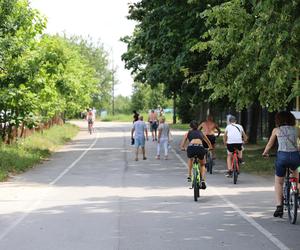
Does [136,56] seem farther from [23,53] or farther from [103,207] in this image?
[103,207]

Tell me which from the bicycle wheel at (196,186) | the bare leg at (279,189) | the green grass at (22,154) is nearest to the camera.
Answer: the bare leg at (279,189)

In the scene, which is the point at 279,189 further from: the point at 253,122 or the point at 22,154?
the point at 253,122

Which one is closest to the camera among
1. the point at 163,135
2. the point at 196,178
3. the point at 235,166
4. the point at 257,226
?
the point at 257,226

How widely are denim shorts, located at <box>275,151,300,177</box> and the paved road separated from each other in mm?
896

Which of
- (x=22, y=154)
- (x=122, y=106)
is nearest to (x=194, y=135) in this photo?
(x=22, y=154)

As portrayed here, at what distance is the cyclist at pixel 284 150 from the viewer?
34.6 feet

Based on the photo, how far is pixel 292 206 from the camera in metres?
10.5

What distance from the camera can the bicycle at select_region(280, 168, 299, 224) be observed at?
33.7 feet

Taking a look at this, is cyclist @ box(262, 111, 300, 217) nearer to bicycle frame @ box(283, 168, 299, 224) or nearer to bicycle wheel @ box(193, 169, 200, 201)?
bicycle frame @ box(283, 168, 299, 224)

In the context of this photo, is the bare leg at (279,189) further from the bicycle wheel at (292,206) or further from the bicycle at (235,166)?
the bicycle at (235,166)

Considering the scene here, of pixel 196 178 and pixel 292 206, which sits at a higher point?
pixel 196 178

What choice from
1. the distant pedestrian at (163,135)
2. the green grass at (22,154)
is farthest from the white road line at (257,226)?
the distant pedestrian at (163,135)

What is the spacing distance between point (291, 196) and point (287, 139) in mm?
943

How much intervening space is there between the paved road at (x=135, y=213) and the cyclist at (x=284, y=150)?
585 mm
